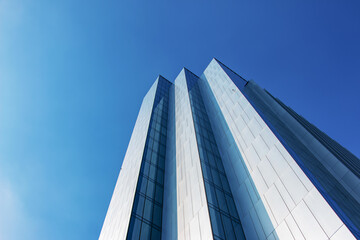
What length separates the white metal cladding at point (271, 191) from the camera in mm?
12727

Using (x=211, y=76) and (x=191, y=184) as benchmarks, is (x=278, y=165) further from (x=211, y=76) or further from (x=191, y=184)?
(x=211, y=76)

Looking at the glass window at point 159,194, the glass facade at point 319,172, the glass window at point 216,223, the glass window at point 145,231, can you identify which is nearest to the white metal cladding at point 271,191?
the glass facade at point 319,172

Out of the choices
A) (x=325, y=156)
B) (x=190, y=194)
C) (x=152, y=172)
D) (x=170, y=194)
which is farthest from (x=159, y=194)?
(x=325, y=156)

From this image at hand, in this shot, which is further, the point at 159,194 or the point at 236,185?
the point at 159,194

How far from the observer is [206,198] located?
704 inches

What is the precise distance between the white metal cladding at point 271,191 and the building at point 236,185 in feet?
0.20

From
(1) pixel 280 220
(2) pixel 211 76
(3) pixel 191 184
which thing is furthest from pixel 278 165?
(2) pixel 211 76

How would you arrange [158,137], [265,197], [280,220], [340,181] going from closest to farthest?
[280,220] → [265,197] → [340,181] → [158,137]

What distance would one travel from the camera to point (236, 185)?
70.7 feet

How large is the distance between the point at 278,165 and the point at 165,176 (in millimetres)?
15417

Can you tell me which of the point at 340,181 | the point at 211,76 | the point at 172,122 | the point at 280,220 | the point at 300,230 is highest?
the point at 211,76

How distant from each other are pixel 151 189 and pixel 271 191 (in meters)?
13.5

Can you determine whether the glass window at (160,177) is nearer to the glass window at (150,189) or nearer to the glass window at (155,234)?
the glass window at (150,189)

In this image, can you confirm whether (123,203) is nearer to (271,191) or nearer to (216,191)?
(216,191)
